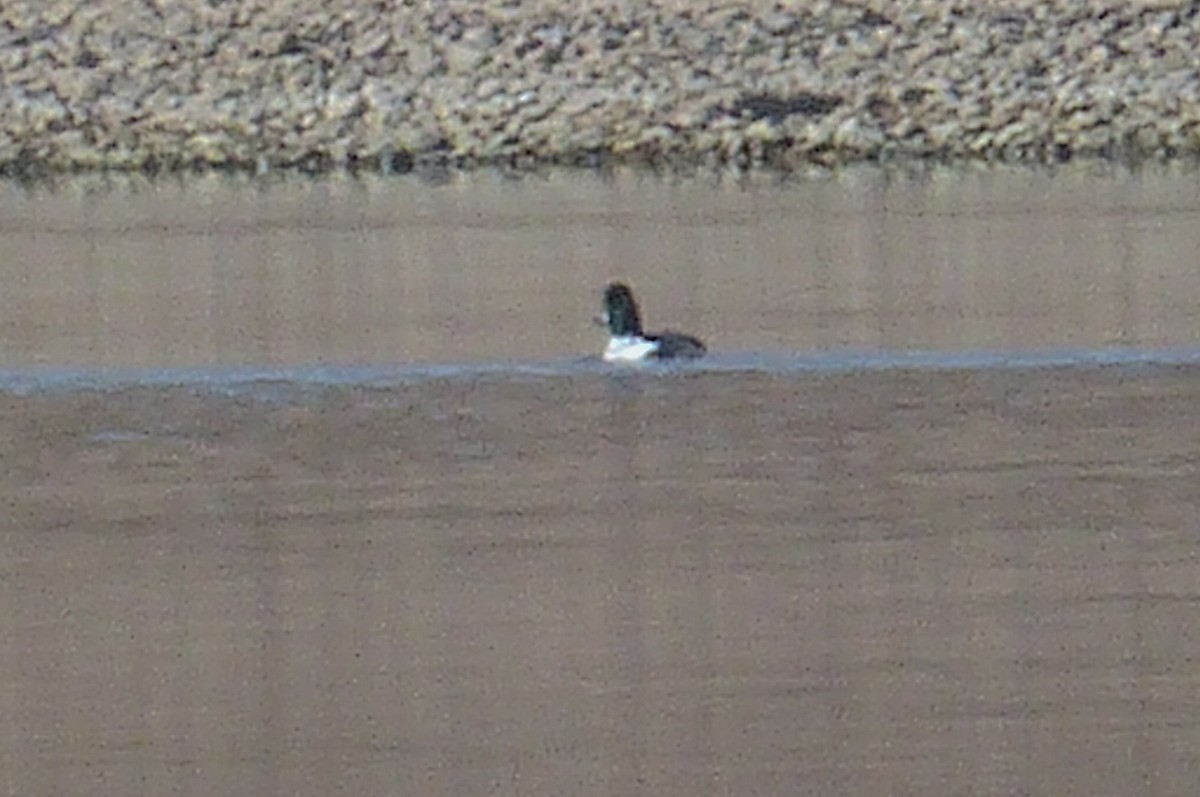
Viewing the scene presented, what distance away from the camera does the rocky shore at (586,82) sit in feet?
14.9

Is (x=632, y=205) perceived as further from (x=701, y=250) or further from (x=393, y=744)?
(x=393, y=744)

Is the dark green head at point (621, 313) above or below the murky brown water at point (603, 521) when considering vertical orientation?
above

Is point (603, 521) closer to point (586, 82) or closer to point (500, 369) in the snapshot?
point (500, 369)

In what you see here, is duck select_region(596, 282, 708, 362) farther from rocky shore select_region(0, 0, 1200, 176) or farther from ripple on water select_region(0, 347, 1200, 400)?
rocky shore select_region(0, 0, 1200, 176)

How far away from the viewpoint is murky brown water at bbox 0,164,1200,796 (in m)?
2.46

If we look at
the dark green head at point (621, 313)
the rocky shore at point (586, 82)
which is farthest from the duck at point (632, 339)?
the rocky shore at point (586, 82)

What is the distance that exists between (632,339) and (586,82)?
120cm

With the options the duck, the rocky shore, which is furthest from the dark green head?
the rocky shore

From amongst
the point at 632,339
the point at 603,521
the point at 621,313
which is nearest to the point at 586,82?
the point at 621,313

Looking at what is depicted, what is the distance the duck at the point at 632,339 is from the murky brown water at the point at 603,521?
31 mm

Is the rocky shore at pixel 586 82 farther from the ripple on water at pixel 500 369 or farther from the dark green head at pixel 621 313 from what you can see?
the ripple on water at pixel 500 369

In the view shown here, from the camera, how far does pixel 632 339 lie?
3.44m

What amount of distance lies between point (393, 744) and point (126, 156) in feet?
7.25

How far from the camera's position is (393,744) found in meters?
2.46
